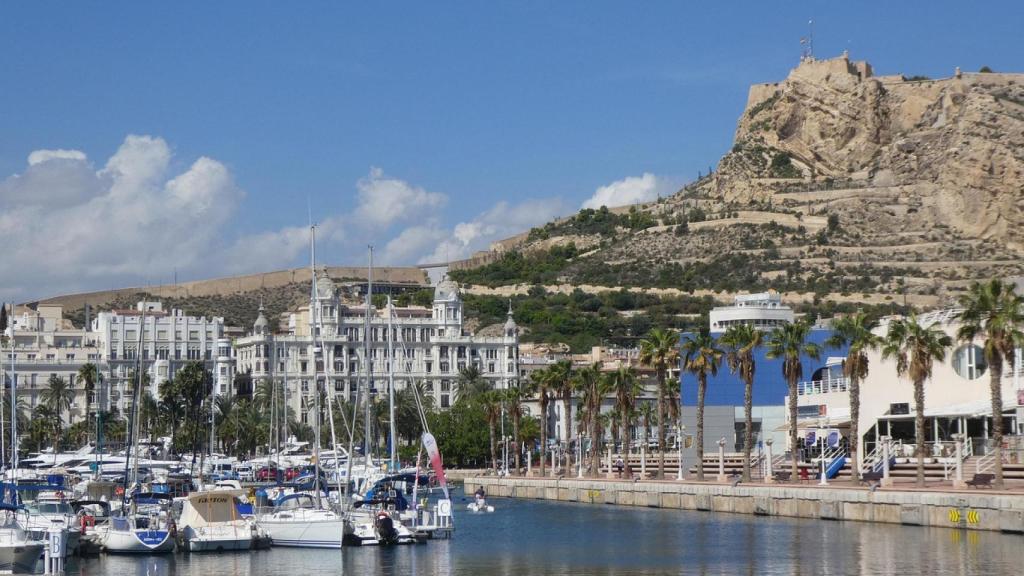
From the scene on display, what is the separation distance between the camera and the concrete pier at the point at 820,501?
195ft

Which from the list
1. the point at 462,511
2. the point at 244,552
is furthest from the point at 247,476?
the point at 244,552

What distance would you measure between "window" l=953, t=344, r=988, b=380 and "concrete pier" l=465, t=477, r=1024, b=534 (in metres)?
11.3

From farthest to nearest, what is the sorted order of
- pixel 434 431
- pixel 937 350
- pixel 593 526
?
pixel 434 431, pixel 593 526, pixel 937 350

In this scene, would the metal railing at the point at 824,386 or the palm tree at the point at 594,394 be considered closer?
the metal railing at the point at 824,386

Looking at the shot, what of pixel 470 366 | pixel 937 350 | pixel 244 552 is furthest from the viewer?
pixel 470 366

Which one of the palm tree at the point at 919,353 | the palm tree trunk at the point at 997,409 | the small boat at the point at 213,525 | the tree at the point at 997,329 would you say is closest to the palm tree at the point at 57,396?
the small boat at the point at 213,525

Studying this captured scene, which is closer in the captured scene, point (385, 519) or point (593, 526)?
point (385, 519)

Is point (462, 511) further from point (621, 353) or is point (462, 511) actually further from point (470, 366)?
point (621, 353)

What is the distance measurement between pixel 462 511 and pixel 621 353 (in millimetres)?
92907

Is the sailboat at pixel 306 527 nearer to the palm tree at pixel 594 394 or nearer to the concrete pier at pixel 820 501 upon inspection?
the concrete pier at pixel 820 501

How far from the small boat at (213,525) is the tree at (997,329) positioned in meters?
29.0

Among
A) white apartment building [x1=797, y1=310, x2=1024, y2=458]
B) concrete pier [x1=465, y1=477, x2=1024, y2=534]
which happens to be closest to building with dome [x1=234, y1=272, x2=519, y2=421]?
concrete pier [x1=465, y1=477, x2=1024, y2=534]

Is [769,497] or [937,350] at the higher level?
[937,350]

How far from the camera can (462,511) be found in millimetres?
91375
